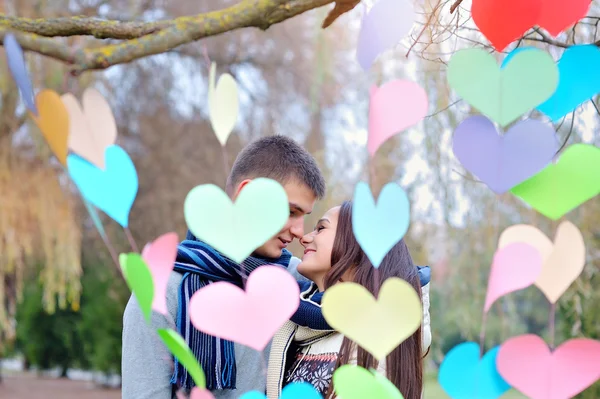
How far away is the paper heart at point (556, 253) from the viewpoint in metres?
0.84

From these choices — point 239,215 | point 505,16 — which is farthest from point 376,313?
point 505,16

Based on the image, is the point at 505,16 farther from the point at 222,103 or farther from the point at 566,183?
the point at 222,103

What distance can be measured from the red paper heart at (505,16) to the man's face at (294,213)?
1.77 ft

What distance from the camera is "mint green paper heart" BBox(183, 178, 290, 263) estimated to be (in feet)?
2.77

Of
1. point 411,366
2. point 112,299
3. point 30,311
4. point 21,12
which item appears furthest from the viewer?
point 30,311

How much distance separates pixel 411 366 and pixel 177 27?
3.00 feet

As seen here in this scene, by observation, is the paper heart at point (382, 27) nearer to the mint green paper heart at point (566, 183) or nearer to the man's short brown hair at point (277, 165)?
the mint green paper heart at point (566, 183)

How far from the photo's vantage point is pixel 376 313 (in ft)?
2.69

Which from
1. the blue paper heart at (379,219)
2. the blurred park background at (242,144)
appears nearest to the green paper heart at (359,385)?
the blue paper heart at (379,219)

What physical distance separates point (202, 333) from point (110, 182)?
484mm

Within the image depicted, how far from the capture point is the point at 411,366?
1220 millimetres

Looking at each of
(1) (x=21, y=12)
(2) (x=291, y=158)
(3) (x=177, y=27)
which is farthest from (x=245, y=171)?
(1) (x=21, y=12)

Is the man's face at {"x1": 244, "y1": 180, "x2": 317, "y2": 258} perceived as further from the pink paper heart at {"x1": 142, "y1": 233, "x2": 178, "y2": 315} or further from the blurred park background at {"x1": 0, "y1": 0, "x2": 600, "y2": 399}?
the blurred park background at {"x1": 0, "y1": 0, "x2": 600, "y2": 399}

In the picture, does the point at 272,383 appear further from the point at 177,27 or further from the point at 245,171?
the point at 177,27
